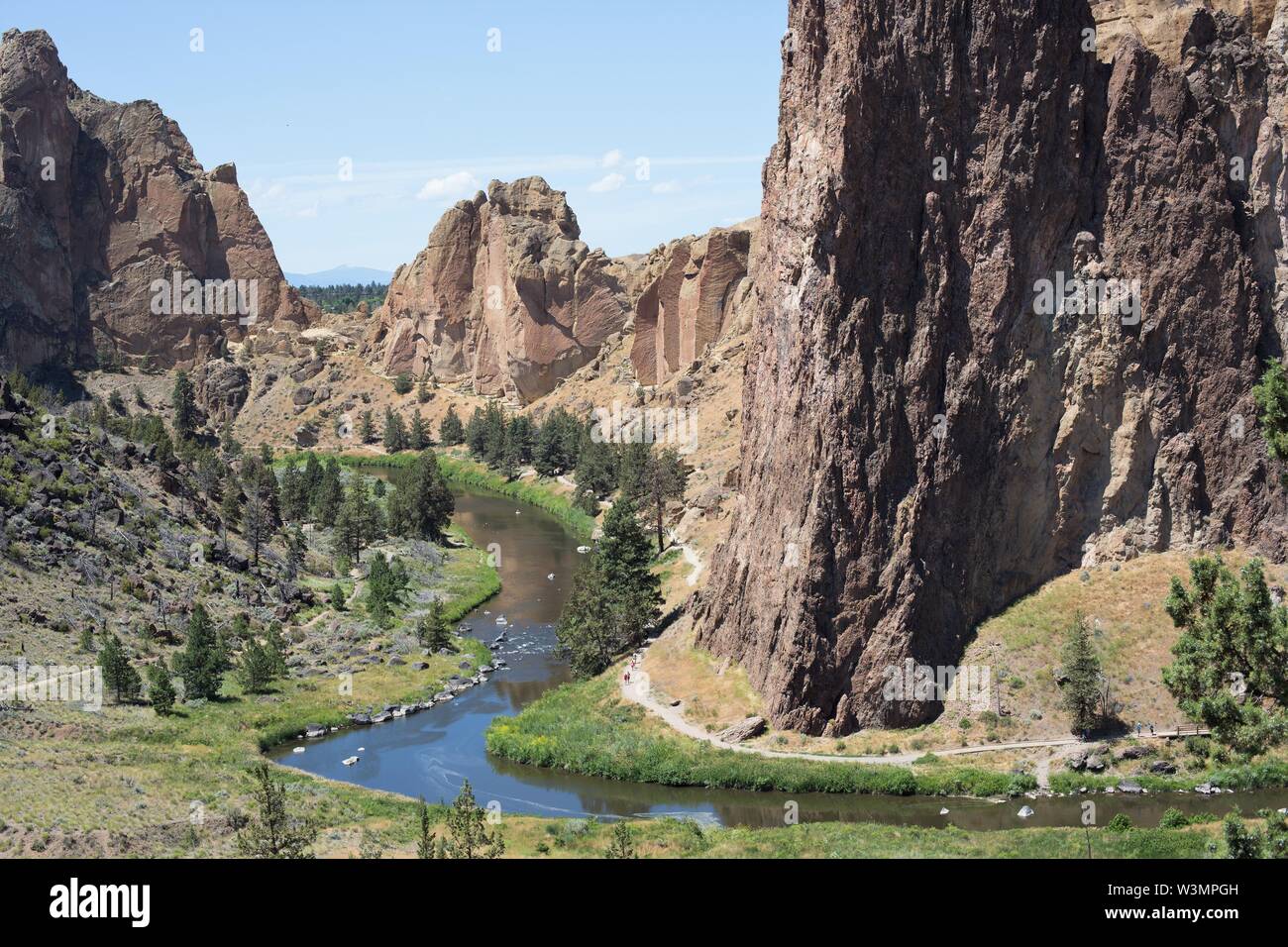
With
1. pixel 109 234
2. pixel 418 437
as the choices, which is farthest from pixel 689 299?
pixel 109 234

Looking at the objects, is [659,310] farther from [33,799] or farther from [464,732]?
[33,799]

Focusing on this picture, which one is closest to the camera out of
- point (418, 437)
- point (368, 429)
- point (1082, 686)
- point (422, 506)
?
point (1082, 686)

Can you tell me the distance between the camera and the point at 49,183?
175 m

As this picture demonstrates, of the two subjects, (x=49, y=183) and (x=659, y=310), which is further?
(x=49, y=183)

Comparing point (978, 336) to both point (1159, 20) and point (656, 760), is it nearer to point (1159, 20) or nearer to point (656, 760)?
point (1159, 20)

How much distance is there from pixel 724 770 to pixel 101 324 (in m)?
151

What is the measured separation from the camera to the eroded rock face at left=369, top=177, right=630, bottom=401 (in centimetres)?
16262

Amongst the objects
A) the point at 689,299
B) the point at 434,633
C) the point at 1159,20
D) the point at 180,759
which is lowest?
the point at 180,759

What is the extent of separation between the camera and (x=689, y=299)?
447 ft

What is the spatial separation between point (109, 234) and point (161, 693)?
139352mm

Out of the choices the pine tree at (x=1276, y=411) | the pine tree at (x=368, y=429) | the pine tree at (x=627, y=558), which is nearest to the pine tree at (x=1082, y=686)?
the pine tree at (x=1276, y=411)

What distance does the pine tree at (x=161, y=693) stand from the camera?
59.9 meters

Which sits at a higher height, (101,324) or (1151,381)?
(101,324)
